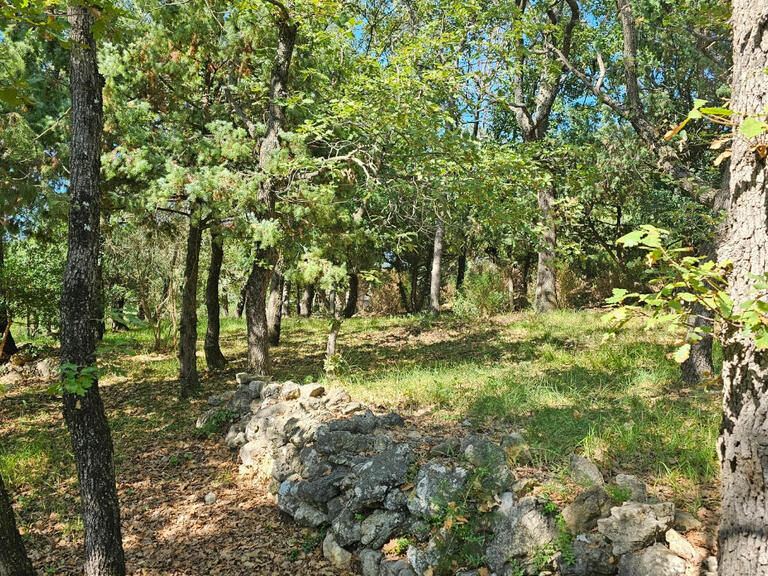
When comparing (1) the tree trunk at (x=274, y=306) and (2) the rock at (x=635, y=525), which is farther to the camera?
(1) the tree trunk at (x=274, y=306)

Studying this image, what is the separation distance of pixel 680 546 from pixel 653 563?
0.24 meters

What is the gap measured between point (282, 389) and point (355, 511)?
303 centimetres

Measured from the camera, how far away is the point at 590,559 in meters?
3.44

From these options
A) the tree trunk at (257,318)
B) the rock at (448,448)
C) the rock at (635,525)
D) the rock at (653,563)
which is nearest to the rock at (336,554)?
the rock at (448,448)

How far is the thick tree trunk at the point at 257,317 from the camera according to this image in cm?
898

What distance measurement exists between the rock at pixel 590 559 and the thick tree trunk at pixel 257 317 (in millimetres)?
6548

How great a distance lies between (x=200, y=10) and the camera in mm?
8461

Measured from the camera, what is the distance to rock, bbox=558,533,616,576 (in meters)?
3.40

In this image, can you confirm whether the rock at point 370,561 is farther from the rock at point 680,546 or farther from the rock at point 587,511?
the rock at point 680,546

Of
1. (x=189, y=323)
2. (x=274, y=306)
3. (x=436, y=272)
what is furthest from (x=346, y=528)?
(x=436, y=272)

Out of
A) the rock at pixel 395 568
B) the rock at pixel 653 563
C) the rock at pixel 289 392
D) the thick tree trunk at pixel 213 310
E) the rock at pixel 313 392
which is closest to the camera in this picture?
the rock at pixel 653 563

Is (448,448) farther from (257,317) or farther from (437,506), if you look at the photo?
(257,317)

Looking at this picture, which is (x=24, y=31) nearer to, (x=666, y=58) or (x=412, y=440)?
(x=412, y=440)

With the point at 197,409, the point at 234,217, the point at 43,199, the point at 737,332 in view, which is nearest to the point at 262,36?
the point at 234,217
